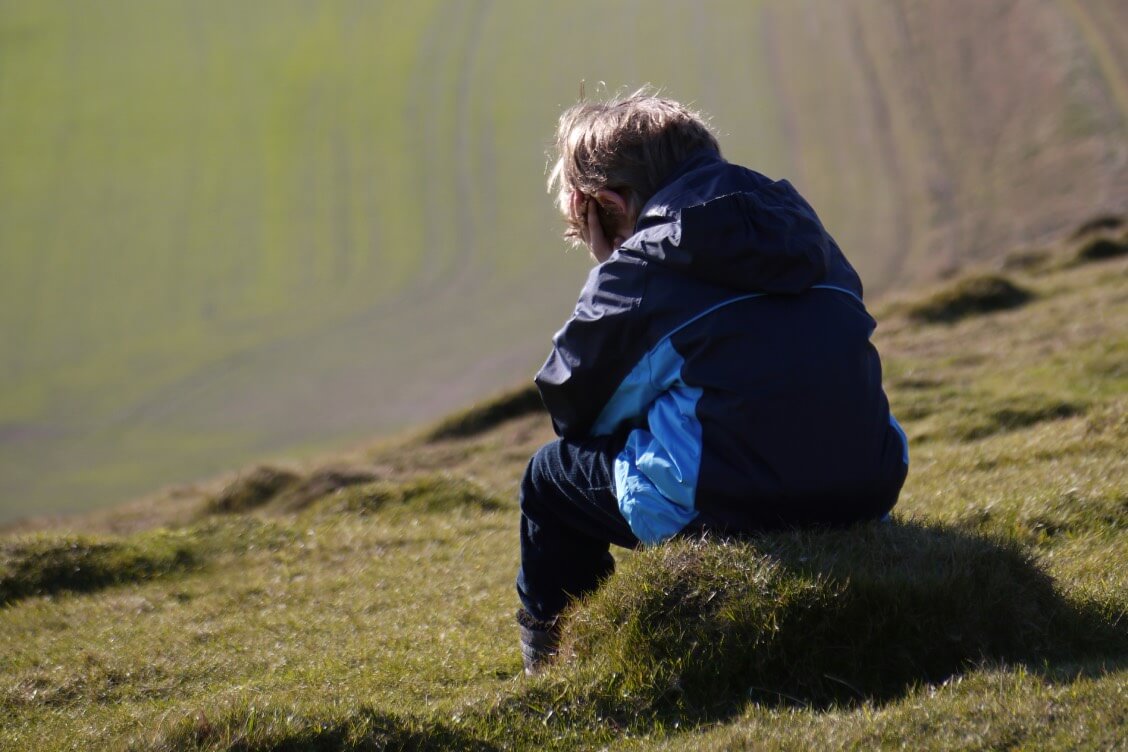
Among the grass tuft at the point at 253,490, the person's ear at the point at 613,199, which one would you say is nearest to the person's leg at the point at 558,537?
the person's ear at the point at 613,199

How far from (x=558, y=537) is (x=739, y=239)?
1178mm

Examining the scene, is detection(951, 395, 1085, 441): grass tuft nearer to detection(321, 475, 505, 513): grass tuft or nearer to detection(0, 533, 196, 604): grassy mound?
detection(321, 475, 505, 513): grass tuft

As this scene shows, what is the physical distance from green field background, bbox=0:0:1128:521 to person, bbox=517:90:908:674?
24.9 meters

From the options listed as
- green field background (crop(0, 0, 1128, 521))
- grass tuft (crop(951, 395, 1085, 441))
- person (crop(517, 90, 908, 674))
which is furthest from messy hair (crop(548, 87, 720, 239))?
green field background (crop(0, 0, 1128, 521))

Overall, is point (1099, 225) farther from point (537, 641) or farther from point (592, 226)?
point (537, 641)

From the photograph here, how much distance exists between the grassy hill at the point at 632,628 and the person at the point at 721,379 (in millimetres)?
154

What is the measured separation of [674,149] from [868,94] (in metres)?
38.8

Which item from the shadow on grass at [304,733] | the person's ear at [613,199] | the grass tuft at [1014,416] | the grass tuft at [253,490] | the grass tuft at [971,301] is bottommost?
the grass tuft at [971,301]

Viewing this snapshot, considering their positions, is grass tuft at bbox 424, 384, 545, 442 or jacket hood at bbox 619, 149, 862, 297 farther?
grass tuft at bbox 424, 384, 545, 442

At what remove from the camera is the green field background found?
3269 cm

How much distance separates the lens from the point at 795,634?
3715 millimetres

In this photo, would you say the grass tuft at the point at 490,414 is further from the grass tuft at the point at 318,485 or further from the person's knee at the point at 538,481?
the person's knee at the point at 538,481

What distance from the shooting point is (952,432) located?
825cm

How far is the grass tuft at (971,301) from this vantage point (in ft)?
43.8
